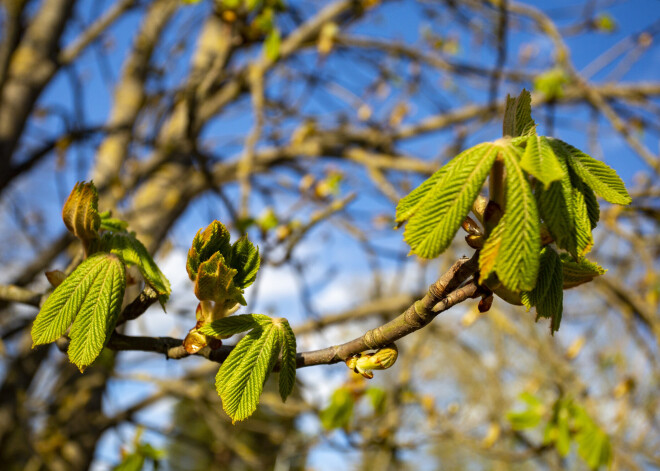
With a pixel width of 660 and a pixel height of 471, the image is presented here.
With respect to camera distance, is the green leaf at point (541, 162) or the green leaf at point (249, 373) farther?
the green leaf at point (249, 373)

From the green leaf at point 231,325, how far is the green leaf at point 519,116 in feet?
1.07

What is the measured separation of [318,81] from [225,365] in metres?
2.69

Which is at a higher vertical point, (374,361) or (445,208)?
(445,208)

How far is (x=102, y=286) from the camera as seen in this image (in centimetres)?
54

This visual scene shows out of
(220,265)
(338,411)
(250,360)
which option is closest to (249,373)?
(250,360)

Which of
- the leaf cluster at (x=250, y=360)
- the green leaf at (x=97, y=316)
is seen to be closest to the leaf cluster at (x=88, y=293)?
the green leaf at (x=97, y=316)

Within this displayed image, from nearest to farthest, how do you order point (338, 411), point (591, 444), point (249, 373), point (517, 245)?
point (517, 245)
point (249, 373)
point (591, 444)
point (338, 411)

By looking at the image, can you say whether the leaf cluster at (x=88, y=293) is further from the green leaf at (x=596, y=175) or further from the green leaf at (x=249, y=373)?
the green leaf at (x=596, y=175)

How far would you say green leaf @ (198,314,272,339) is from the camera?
0.53m

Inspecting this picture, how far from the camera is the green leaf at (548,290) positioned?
1.56 ft

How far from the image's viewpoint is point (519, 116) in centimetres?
50

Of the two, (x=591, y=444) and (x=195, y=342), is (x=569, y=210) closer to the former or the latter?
(x=195, y=342)

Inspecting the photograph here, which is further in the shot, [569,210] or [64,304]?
[64,304]

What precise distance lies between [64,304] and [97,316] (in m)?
0.05
